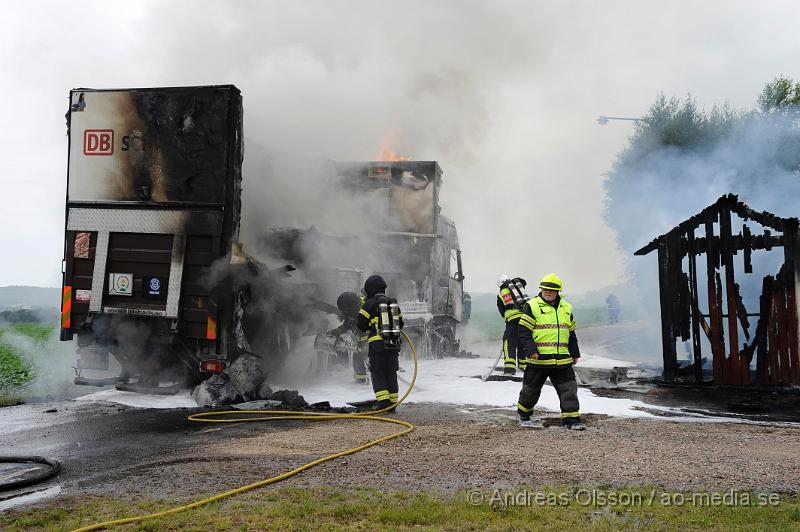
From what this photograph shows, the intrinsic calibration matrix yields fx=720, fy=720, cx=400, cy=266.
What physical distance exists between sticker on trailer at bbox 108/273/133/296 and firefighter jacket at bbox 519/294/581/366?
15.7 feet

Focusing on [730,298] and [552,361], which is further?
[730,298]

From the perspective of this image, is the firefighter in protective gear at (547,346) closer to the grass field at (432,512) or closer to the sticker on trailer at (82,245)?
the grass field at (432,512)

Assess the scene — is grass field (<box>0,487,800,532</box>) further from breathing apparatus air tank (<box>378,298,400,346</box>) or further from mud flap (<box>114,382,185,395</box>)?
mud flap (<box>114,382,185,395</box>)

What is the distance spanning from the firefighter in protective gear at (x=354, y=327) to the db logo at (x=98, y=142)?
3601 millimetres

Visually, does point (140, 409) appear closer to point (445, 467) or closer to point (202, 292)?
point (202, 292)

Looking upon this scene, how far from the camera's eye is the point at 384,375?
864 centimetres

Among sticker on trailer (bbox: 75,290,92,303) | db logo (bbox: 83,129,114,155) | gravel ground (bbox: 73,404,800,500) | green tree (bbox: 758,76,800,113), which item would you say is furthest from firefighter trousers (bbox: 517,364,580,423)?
green tree (bbox: 758,76,800,113)

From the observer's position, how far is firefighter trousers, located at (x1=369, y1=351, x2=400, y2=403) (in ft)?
28.0

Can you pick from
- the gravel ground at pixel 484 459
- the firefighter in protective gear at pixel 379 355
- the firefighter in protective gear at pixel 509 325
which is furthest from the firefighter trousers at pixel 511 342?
the gravel ground at pixel 484 459

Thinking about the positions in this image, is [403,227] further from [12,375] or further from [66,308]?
[12,375]

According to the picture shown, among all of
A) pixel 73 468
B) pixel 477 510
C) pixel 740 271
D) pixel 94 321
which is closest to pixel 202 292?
pixel 94 321

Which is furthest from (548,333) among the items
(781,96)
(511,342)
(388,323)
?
(781,96)

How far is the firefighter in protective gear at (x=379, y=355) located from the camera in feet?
28.1

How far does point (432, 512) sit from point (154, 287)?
19.5ft
